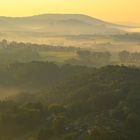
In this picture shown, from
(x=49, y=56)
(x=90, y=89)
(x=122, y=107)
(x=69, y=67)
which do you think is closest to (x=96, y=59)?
(x=49, y=56)

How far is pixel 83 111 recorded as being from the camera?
56.0m

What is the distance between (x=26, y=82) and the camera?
92.7 metres

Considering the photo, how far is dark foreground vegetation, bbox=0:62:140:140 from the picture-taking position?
46.3m

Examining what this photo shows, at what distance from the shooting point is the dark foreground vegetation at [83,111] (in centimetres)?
4634

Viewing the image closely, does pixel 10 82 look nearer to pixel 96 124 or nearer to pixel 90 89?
pixel 90 89

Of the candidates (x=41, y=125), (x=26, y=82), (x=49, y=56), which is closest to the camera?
(x=41, y=125)

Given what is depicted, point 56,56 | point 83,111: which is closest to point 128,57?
point 56,56

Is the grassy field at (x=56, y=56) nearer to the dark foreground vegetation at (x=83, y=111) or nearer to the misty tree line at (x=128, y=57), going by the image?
the misty tree line at (x=128, y=57)

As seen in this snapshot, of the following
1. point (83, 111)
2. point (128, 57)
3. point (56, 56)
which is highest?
point (83, 111)

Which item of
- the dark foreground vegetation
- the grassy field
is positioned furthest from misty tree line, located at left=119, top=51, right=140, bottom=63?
the dark foreground vegetation

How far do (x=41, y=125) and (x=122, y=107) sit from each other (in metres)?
9.70

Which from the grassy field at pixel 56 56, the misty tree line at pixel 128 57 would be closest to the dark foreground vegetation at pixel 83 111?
the grassy field at pixel 56 56

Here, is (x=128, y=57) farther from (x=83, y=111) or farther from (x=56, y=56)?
(x=83, y=111)

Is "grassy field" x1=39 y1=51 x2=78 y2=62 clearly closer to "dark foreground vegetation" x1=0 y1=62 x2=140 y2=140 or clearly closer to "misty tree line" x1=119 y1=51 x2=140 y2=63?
"misty tree line" x1=119 y1=51 x2=140 y2=63
